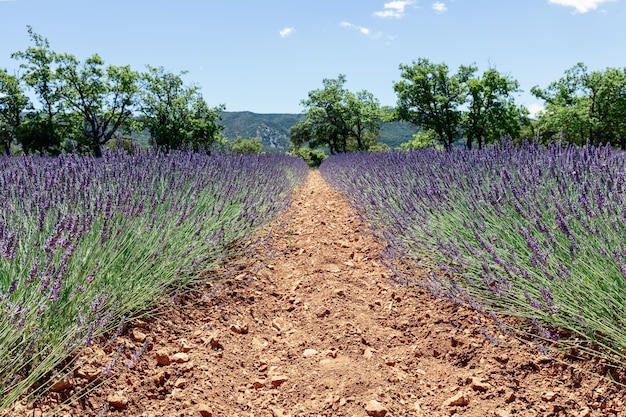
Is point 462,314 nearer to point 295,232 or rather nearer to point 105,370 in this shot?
point 105,370

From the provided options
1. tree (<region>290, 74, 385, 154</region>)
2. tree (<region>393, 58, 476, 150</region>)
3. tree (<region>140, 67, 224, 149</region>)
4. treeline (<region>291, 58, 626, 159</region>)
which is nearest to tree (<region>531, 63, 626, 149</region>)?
treeline (<region>291, 58, 626, 159</region>)

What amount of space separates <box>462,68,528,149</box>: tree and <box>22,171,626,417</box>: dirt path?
3382cm

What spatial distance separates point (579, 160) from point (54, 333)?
11.2 ft

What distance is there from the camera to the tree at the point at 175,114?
3778 cm

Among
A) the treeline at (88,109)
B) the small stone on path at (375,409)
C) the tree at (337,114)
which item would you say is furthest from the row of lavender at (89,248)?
Answer: the tree at (337,114)

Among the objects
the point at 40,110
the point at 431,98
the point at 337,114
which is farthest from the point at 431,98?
the point at 40,110

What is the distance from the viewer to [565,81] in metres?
39.6

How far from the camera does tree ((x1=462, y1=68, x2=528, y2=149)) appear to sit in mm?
33969

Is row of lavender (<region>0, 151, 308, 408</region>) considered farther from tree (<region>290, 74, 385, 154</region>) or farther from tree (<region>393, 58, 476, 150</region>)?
tree (<region>290, 74, 385, 154</region>)

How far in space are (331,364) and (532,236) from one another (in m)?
1.27

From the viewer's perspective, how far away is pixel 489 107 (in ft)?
114

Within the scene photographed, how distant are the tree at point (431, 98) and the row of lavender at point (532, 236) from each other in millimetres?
31864

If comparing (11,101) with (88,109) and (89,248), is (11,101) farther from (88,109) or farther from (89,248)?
(89,248)

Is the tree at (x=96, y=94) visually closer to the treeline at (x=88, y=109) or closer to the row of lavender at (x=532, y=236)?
the treeline at (x=88, y=109)
